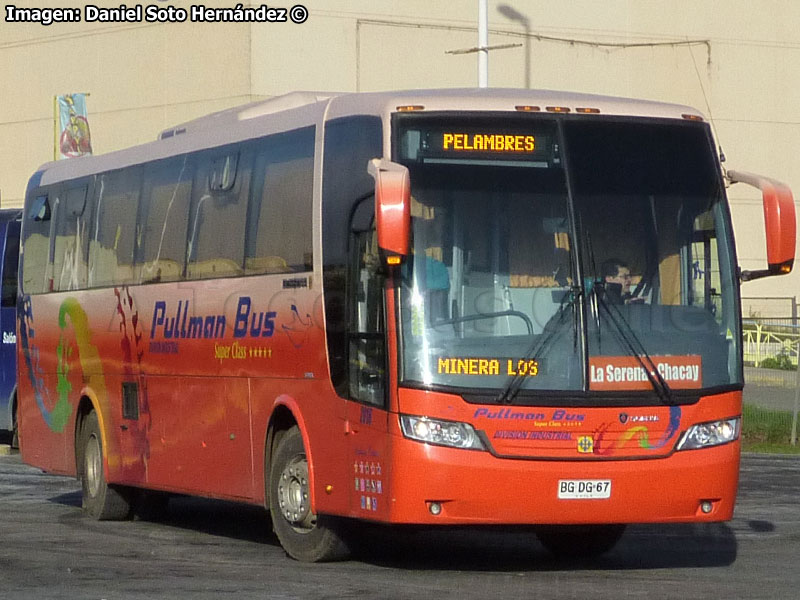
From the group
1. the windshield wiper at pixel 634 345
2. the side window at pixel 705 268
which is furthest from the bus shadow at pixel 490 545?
the side window at pixel 705 268

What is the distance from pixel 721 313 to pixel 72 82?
50.3 metres

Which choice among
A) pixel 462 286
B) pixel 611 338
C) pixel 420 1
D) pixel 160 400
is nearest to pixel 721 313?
pixel 611 338

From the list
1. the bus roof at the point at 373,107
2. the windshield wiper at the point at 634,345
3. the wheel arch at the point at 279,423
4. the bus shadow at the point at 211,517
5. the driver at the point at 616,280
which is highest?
the bus roof at the point at 373,107

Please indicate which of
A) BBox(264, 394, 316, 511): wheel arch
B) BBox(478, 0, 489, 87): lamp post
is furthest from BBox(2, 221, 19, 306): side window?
BBox(478, 0, 489, 87): lamp post

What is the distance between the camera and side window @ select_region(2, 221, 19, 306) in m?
25.4

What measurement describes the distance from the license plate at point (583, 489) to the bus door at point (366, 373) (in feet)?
3.59

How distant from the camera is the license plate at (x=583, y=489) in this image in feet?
37.3

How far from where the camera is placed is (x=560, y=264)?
11.5m

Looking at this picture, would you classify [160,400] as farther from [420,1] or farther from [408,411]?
[420,1]

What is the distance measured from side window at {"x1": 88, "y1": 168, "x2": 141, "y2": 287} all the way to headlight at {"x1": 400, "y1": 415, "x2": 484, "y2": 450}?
5.42 m

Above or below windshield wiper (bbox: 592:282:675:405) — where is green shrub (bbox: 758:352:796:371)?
below

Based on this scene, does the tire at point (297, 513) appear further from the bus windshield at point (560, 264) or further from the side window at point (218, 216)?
the bus windshield at point (560, 264)

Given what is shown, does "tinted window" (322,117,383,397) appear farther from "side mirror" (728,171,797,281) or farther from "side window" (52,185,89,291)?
"side window" (52,185,89,291)

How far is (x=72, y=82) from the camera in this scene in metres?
60.0
